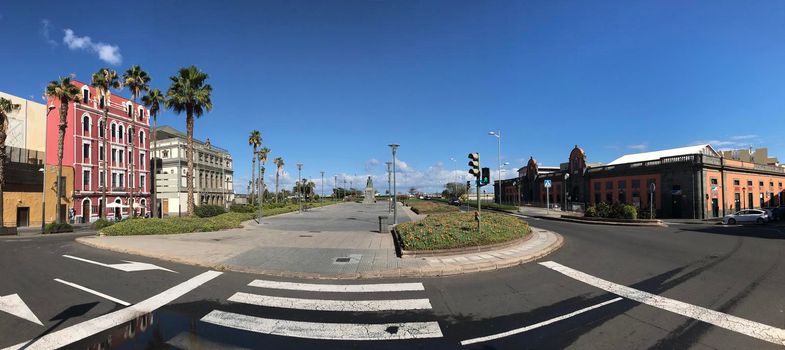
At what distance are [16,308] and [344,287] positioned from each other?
20.0ft

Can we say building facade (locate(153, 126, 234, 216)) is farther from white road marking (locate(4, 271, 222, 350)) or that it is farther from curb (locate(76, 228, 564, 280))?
white road marking (locate(4, 271, 222, 350))

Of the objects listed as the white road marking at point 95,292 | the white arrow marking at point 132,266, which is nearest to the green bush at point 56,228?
the white arrow marking at point 132,266

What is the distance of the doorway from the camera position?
39.0m

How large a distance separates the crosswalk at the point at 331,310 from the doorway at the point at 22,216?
47083mm

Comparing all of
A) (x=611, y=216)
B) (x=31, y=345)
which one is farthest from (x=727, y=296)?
(x=611, y=216)

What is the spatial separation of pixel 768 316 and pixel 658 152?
253ft

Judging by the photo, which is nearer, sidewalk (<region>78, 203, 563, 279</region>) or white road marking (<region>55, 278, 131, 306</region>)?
white road marking (<region>55, 278, 131, 306</region>)

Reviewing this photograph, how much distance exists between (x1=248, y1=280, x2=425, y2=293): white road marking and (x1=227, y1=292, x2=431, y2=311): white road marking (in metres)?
0.86

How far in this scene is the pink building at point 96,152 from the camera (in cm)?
4437

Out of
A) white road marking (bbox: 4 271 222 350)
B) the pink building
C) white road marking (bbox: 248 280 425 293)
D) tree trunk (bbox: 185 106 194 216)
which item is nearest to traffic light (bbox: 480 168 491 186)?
white road marking (bbox: 248 280 425 293)

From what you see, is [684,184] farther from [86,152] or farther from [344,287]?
[86,152]

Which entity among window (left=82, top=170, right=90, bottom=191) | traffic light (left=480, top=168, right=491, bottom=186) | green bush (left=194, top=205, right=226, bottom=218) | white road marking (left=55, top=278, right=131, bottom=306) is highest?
window (left=82, top=170, right=90, bottom=191)

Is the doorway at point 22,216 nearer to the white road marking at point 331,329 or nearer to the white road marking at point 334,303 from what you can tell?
the white road marking at point 334,303

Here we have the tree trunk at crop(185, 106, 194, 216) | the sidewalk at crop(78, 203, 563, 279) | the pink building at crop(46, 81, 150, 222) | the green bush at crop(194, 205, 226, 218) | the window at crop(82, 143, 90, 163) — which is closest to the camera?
the sidewalk at crop(78, 203, 563, 279)
